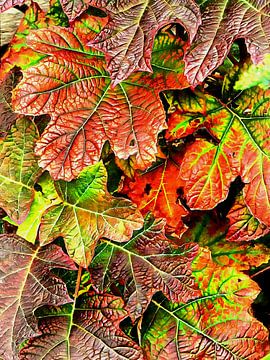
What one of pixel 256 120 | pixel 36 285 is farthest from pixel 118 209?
pixel 256 120

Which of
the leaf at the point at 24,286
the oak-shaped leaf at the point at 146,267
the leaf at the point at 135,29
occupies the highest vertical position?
the leaf at the point at 135,29

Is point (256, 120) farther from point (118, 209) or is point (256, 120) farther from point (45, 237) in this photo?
point (45, 237)

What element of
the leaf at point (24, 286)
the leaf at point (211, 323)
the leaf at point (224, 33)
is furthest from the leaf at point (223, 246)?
the leaf at point (224, 33)

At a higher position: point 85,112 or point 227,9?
point 227,9

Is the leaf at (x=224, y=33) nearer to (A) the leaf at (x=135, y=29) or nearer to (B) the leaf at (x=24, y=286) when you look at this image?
(A) the leaf at (x=135, y=29)

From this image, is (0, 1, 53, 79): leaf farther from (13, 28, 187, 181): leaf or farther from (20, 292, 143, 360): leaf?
(20, 292, 143, 360): leaf

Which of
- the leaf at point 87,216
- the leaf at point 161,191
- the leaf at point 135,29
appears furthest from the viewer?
the leaf at point 161,191

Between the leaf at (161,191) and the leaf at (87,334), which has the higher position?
the leaf at (161,191)
